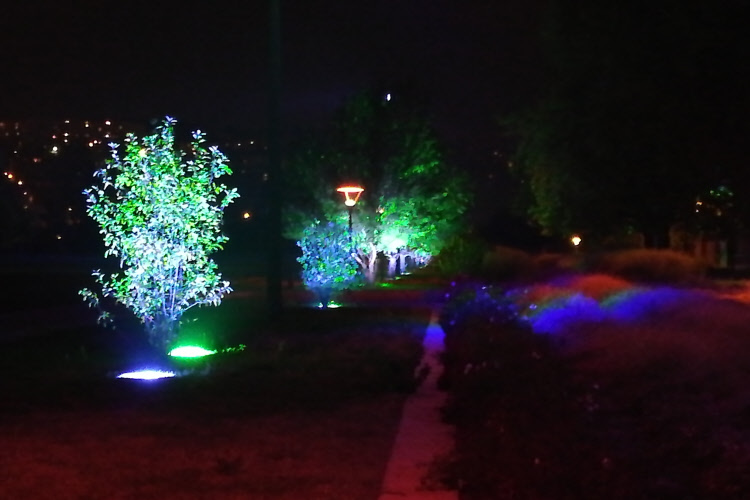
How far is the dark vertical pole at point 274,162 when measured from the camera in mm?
20984

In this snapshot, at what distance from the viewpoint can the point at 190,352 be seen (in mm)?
18828

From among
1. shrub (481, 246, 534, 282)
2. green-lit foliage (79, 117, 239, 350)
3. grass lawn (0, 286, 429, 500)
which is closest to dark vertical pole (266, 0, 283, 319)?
grass lawn (0, 286, 429, 500)

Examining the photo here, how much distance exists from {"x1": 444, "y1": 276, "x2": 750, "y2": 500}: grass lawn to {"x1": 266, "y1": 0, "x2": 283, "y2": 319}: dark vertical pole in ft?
14.0

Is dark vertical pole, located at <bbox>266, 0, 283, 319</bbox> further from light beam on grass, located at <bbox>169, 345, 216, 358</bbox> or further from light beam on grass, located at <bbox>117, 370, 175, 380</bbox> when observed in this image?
light beam on grass, located at <bbox>117, 370, 175, 380</bbox>

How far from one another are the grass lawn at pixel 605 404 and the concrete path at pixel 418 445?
227mm

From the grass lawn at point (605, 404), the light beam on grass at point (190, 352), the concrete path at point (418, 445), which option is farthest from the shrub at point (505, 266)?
the concrete path at point (418, 445)

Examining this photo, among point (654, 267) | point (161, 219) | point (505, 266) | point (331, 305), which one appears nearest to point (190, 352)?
point (161, 219)

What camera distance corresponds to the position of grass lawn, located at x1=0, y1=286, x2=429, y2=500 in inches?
358

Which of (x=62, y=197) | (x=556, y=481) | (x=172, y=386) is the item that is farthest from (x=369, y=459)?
(x=62, y=197)

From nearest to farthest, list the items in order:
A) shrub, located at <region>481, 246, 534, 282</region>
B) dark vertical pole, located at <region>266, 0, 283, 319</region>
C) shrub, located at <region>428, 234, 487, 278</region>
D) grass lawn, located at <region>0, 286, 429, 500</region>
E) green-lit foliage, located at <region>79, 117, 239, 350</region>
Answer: grass lawn, located at <region>0, 286, 429, 500</region>, green-lit foliage, located at <region>79, 117, 239, 350</region>, dark vertical pole, located at <region>266, 0, 283, 319</region>, shrub, located at <region>481, 246, 534, 282</region>, shrub, located at <region>428, 234, 487, 278</region>

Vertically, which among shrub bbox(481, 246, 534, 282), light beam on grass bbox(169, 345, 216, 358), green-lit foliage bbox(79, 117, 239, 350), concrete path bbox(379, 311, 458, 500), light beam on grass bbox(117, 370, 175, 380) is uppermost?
green-lit foliage bbox(79, 117, 239, 350)

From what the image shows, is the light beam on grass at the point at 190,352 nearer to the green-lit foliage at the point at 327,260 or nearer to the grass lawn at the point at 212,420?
the grass lawn at the point at 212,420

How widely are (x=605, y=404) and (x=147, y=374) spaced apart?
23.2 ft

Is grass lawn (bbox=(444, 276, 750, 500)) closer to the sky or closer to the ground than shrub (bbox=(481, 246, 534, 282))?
closer to the ground
